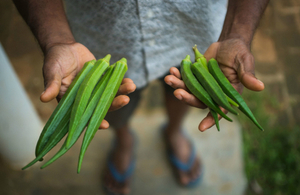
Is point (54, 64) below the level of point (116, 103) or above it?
above

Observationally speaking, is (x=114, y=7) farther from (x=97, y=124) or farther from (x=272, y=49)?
(x=272, y=49)

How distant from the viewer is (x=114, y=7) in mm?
1511

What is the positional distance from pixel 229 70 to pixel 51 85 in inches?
38.9

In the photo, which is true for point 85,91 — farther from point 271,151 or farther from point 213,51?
point 271,151

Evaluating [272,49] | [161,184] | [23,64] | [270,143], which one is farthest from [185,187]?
[23,64]

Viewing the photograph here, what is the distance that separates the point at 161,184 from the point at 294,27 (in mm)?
2846

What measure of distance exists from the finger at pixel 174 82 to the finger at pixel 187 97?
92 millimetres

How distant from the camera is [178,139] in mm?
2576

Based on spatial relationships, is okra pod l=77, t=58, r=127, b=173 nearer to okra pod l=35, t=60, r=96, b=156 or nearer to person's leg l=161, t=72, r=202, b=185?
okra pod l=35, t=60, r=96, b=156

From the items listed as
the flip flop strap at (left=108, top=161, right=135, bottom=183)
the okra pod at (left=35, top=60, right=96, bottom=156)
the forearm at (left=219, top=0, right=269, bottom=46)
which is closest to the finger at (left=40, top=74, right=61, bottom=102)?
the okra pod at (left=35, top=60, right=96, bottom=156)

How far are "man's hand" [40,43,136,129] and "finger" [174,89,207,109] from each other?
0.25m

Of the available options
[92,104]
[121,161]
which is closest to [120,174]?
[121,161]

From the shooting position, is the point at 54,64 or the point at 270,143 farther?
the point at 270,143

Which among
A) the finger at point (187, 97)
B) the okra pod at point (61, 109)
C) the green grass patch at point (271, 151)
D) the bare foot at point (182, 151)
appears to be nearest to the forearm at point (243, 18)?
the finger at point (187, 97)
